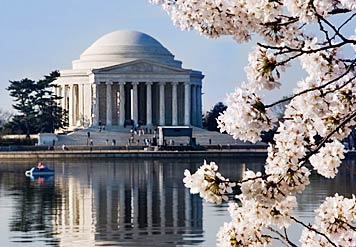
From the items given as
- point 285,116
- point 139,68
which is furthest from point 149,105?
point 285,116

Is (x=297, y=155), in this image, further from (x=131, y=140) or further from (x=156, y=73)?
(x=156, y=73)

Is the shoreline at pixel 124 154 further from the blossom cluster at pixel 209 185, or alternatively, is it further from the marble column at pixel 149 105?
the blossom cluster at pixel 209 185

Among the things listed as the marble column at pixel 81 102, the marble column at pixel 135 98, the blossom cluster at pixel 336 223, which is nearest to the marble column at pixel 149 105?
the marble column at pixel 135 98

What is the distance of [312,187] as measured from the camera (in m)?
45.1

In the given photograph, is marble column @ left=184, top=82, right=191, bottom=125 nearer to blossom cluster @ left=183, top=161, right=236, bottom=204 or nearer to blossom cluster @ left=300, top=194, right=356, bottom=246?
blossom cluster @ left=300, top=194, right=356, bottom=246

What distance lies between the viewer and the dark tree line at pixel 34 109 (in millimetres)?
107125

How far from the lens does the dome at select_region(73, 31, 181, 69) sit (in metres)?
114

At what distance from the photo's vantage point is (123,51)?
115 m

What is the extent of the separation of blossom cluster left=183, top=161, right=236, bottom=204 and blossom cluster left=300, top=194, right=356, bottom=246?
67 cm

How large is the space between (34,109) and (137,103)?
1175 centimetres

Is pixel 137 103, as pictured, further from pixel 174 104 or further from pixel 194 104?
pixel 194 104

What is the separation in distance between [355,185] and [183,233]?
18.8m

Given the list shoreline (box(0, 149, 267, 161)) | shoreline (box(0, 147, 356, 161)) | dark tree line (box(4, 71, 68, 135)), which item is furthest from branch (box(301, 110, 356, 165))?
dark tree line (box(4, 71, 68, 135))

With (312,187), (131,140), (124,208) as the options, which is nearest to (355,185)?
(312,187)
